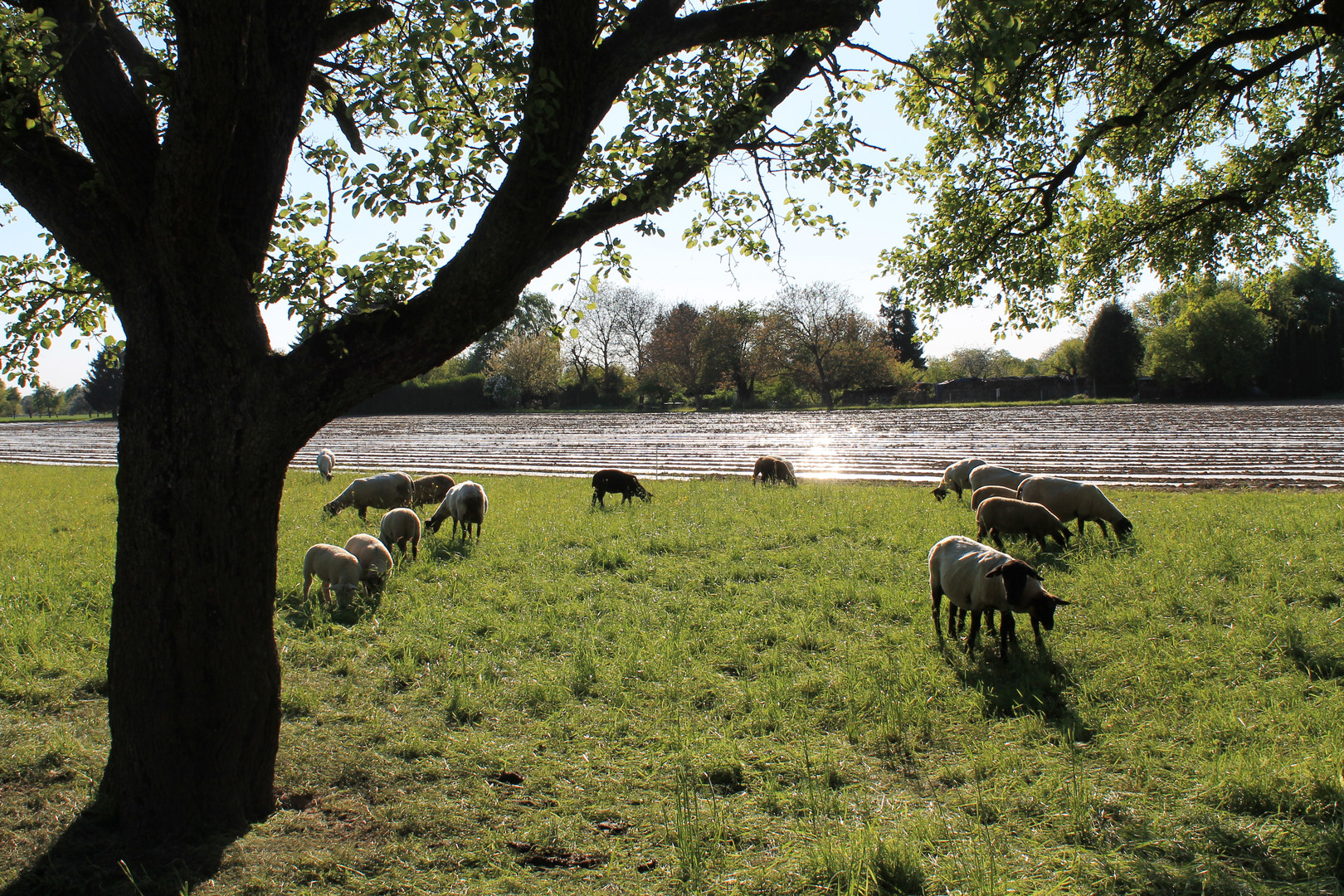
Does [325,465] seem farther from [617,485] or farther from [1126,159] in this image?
[1126,159]

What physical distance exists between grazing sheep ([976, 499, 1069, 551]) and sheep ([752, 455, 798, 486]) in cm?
Result: 728

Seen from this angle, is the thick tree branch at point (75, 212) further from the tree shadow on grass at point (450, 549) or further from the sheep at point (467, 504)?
the sheep at point (467, 504)

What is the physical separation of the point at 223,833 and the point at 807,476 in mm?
16407

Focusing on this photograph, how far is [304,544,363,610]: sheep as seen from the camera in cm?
806

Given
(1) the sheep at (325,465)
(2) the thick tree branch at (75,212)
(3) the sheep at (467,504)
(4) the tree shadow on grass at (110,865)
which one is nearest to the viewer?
(4) the tree shadow on grass at (110,865)

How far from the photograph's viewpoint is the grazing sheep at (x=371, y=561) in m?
8.51

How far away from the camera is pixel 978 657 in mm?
6102

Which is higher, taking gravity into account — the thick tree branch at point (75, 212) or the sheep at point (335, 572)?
the thick tree branch at point (75, 212)

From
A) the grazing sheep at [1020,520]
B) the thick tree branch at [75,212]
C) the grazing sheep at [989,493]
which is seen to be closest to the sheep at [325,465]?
the grazing sheep at [989,493]

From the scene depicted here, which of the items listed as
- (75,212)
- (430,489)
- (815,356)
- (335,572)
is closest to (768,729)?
(75,212)

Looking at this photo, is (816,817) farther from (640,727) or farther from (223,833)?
(223,833)

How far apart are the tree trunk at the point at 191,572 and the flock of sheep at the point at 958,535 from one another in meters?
4.14

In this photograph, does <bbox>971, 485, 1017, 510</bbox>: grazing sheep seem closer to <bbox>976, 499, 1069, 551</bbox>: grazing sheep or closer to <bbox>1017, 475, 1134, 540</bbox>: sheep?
<bbox>1017, 475, 1134, 540</bbox>: sheep

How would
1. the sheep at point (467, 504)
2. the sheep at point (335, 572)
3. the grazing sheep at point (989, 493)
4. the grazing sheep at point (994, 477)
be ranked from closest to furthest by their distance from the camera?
the sheep at point (335, 572), the sheep at point (467, 504), the grazing sheep at point (989, 493), the grazing sheep at point (994, 477)
